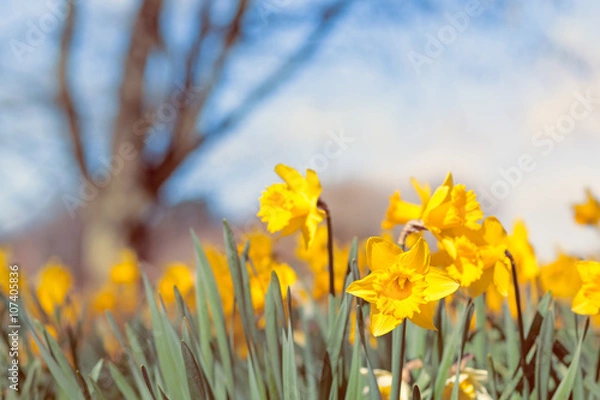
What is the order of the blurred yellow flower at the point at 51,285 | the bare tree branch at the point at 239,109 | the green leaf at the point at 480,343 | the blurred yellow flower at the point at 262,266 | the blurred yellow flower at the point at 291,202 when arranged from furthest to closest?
1. the bare tree branch at the point at 239,109
2. the blurred yellow flower at the point at 51,285
3. the blurred yellow flower at the point at 262,266
4. the green leaf at the point at 480,343
5. the blurred yellow flower at the point at 291,202

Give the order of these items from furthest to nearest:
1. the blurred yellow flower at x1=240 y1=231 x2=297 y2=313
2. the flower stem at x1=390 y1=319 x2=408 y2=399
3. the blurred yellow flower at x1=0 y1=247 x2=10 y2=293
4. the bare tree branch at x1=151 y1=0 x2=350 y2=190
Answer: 1. the bare tree branch at x1=151 y1=0 x2=350 y2=190
2. the blurred yellow flower at x1=0 y1=247 x2=10 y2=293
3. the blurred yellow flower at x1=240 y1=231 x2=297 y2=313
4. the flower stem at x1=390 y1=319 x2=408 y2=399

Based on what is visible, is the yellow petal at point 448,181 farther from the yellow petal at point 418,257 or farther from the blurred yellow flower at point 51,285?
the blurred yellow flower at point 51,285

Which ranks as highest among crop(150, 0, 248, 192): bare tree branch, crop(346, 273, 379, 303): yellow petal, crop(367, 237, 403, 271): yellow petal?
crop(150, 0, 248, 192): bare tree branch

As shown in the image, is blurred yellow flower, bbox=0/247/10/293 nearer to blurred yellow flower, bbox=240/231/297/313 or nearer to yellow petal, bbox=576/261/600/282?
blurred yellow flower, bbox=240/231/297/313

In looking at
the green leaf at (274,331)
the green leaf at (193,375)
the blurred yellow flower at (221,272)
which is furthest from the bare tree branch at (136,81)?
the green leaf at (193,375)

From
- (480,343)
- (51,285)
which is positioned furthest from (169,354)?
(51,285)

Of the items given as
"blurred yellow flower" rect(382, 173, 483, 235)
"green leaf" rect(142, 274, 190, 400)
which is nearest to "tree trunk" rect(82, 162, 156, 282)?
"green leaf" rect(142, 274, 190, 400)
